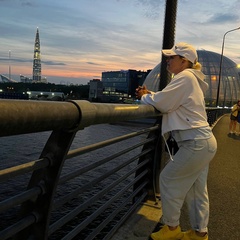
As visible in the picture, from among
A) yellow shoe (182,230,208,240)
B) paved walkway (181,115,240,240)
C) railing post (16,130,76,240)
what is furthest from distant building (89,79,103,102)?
railing post (16,130,76,240)

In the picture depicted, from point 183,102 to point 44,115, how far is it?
1.76 metres

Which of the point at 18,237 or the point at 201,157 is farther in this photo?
the point at 201,157

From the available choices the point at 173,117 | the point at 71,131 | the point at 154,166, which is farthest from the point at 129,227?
the point at 71,131

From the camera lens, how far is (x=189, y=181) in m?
3.07

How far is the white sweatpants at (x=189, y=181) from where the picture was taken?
2.97 metres

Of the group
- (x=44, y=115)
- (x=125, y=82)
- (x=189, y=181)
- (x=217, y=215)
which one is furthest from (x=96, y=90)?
(x=44, y=115)

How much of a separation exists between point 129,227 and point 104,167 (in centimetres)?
661

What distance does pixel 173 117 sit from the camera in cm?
300

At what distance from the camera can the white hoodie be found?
2912 mm

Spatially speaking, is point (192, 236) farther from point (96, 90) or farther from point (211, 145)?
point (96, 90)

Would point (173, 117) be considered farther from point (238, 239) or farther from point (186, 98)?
point (238, 239)

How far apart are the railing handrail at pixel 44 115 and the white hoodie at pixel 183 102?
1010mm

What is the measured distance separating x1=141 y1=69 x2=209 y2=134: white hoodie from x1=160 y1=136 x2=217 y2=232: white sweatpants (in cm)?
18

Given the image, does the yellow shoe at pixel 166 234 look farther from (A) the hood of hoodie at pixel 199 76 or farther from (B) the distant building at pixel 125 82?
(B) the distant building at pixel 125 82
